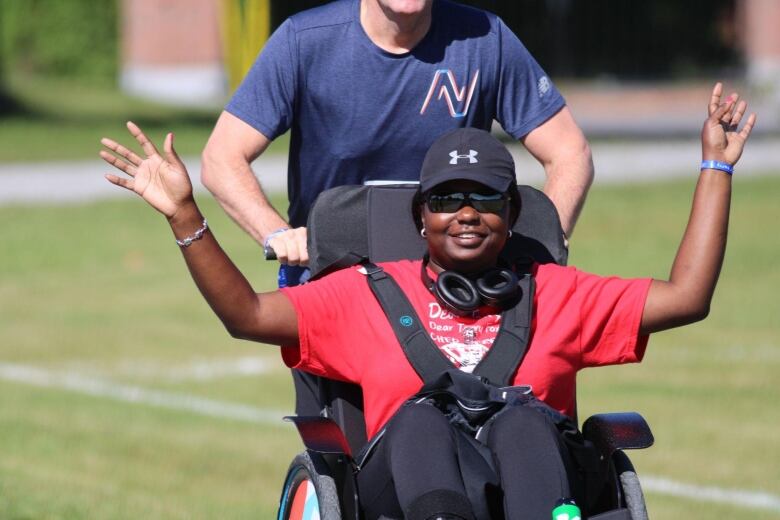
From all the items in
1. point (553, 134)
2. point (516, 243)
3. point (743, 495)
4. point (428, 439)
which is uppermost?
point (553, 134)

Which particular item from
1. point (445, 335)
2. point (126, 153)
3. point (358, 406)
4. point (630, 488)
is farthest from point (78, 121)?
point (630, 488)

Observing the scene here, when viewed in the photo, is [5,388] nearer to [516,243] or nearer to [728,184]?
[516,243]

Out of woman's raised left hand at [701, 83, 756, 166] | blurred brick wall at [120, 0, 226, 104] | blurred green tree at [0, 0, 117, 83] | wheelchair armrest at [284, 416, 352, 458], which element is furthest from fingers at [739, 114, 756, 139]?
blurred green tree at [0, 0, 117, 83]

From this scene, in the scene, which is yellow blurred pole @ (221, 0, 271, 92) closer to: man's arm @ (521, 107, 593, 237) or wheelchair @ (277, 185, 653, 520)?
man's arm @ (521, 107, 593, 237)

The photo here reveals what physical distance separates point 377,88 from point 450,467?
5.04 feet

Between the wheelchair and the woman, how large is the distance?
10cm

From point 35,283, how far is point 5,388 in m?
3.94

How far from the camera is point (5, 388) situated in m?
8.89

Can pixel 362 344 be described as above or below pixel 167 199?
below

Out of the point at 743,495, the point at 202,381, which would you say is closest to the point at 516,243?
the point at 743,495

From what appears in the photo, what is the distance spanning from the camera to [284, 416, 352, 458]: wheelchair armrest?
4.04 metres

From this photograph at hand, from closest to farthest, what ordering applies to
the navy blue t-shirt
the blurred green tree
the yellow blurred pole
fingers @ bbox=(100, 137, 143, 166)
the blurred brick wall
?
fingers @ bbox=(100, 137, 143, 166)
the navy blue t-shirt
the yellow blurred pole
the blurred brick wall
the blurred green tree

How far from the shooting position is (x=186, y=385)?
913 cm

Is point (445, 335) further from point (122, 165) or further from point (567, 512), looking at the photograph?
point (122, 165)
